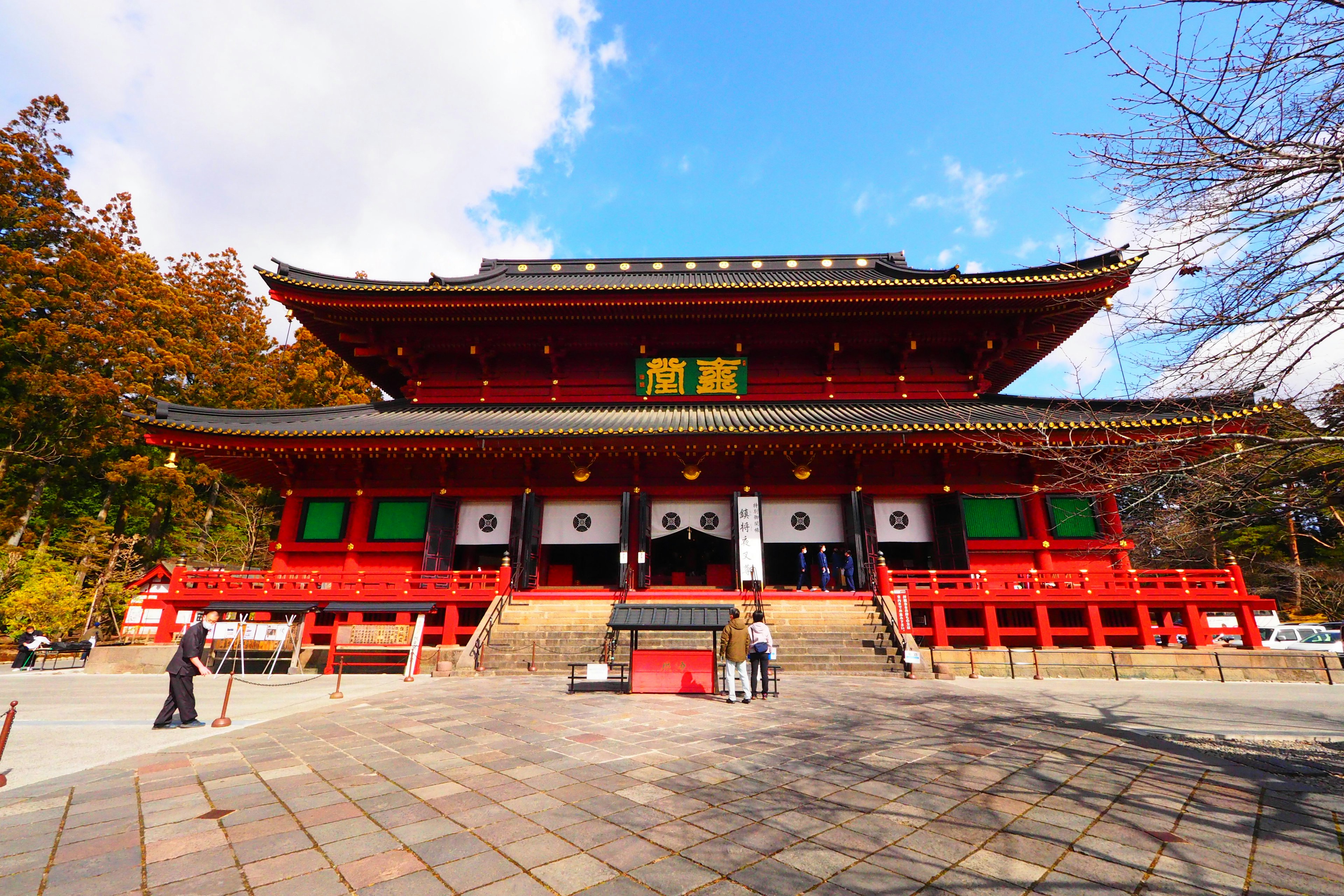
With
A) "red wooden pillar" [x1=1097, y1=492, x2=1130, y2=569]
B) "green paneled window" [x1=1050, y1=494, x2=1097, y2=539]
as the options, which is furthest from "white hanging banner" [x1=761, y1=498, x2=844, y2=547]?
"red wooden pillar" [x1=1097, y1=492, x2=1130, y2=569]

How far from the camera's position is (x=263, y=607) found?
41.9 feet

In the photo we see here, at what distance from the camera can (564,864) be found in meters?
3.20

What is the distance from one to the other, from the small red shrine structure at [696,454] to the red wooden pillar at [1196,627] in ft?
0.18

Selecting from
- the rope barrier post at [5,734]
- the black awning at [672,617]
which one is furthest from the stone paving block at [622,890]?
the black awning at [672,617]

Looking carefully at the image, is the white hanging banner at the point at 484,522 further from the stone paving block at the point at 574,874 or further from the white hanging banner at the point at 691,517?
the stone paving block at the point at 574,874

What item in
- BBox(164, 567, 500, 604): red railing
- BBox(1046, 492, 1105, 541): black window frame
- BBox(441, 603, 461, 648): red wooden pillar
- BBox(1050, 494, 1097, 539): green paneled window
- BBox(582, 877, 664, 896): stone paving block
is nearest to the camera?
BBox(582, 877, 664, 896): stone paving block

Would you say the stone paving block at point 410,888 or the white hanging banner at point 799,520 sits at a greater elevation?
the white hanging banner at point 799,520

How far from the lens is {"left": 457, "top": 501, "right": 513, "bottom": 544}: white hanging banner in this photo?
15656mm

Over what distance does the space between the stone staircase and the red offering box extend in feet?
3.86

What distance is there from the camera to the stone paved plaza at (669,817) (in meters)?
3.05

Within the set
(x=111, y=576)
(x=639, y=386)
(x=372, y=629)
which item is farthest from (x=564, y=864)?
(x=111, y=576)

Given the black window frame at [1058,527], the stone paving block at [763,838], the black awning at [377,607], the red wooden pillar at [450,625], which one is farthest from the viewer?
the black window frame at [1058,527]

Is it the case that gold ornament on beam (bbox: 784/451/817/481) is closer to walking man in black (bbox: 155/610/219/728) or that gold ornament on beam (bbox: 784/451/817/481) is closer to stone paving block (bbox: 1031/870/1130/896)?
stone paving block (bbox: 1031/870/1130/896)

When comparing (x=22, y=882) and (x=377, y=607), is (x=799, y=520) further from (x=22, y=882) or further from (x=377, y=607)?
(x=22, y=882)
